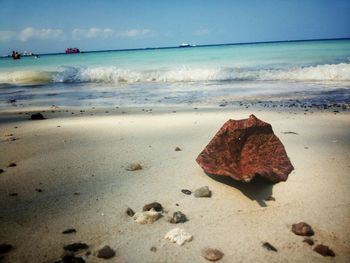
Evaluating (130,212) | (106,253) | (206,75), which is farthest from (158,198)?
(206,75)

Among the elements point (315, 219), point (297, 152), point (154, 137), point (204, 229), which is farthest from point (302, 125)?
point (204, 229)

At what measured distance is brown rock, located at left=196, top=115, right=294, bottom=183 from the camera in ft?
9.98

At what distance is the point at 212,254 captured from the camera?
6.61 ft

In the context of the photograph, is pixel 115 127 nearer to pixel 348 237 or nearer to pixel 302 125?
pixel 302 125

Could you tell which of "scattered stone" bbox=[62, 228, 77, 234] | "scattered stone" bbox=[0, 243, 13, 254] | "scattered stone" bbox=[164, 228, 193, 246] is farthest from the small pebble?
"scattered stone" bbox=[0, 243, 13, 254]

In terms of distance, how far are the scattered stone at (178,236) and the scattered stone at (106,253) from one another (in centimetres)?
40

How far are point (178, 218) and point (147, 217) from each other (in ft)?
0.82

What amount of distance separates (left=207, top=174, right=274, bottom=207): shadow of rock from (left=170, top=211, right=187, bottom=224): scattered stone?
2.25 ft

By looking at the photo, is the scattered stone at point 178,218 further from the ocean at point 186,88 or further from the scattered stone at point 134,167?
the ocean at point 186,88

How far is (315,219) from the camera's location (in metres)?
2.42

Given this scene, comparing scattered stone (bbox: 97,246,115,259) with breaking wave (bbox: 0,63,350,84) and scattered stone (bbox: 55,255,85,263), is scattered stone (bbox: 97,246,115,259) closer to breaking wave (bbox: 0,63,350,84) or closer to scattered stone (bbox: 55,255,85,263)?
scattered stone (bbox: 55,255,85,263)

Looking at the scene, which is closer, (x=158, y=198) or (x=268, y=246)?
(x=268, y=246)

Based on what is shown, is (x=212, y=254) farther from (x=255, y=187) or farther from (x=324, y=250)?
(x=255, y=187)

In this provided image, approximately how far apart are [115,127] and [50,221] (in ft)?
10.2
